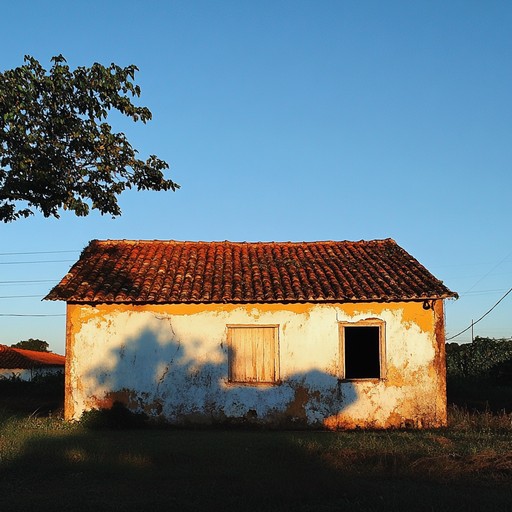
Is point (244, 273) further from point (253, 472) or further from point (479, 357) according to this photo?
point (479, 357)

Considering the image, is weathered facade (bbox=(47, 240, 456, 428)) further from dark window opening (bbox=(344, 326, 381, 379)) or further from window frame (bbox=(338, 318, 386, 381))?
dark window opening (bbox=(344, 326, 381, 379))

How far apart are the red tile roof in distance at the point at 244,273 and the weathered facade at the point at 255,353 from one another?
0.07 metres

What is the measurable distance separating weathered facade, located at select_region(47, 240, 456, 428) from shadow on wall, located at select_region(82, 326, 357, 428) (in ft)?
0.07

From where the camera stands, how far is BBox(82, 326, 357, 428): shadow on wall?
1458cm

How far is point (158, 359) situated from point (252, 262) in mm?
3855

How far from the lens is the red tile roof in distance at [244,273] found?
47.8 ft

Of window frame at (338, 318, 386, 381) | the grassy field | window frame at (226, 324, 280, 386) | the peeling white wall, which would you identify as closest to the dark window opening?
window frame at (338, 318, 386, 381)

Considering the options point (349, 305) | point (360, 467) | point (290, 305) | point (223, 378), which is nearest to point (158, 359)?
point (223, 378)

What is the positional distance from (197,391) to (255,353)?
1512mm

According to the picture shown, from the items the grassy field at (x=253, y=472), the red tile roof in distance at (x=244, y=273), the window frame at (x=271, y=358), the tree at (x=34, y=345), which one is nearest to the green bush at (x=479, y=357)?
the red tile roof in distance at (x=244, y=273)

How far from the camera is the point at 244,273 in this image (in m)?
16.2

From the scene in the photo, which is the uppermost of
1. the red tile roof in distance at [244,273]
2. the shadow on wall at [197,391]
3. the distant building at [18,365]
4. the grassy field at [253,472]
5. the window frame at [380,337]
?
the red tile roof in distance at [244,273]

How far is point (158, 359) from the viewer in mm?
14711

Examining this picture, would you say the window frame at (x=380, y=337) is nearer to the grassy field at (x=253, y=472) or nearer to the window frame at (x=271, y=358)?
the window frame at (x=271, y=358)
